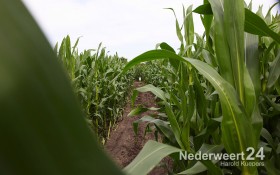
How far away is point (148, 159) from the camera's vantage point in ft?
2.50

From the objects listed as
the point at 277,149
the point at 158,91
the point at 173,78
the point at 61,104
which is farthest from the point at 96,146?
the point at 173,78

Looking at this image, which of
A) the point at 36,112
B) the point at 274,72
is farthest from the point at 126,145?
the point at 36,112

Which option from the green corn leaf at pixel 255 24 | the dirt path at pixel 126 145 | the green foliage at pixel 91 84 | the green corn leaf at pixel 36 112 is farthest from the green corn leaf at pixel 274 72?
the green foliage at pixel 91 84

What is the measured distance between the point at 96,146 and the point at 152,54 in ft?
2.61

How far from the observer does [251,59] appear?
1.00 m

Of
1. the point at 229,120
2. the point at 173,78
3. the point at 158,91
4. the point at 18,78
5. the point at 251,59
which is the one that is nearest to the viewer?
the point at 18,78

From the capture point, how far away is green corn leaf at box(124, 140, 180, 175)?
71 centimetres

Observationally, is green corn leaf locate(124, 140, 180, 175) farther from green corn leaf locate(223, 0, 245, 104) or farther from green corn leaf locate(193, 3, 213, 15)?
green corn leaf locate(193, 3, 213, 15)

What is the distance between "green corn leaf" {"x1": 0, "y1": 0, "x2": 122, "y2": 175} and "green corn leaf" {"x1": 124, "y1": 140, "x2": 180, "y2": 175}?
0.61 metres

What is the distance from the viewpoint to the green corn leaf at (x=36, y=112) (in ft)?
0.26

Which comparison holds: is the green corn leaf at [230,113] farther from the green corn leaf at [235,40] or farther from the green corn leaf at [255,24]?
the green corn leaf at [255,24]

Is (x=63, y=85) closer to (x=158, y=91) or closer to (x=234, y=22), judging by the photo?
(x=234, y=22)

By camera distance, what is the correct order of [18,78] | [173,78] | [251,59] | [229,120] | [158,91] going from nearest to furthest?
[18,78]
[229,120]
[251,59]
[158,91]
[173,78]

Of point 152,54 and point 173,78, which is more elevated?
point 152,54
